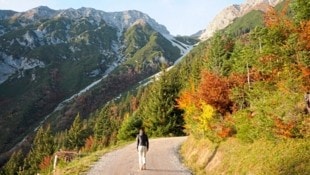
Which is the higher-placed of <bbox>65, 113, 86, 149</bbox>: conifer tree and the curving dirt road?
the curving dirt road

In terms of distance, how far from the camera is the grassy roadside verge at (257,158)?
54.0ft

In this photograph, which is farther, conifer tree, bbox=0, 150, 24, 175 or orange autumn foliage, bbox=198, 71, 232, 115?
conifer tree, bbox=0, 150, 24, 175

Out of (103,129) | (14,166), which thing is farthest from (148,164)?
(14,166)

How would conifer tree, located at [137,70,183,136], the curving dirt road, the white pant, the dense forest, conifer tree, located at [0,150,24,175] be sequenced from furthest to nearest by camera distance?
conifer tree, located at [0,150,24,175], conifer tree, located at [137,70,183,136], the white pant, the curving dirt road, the dense forest

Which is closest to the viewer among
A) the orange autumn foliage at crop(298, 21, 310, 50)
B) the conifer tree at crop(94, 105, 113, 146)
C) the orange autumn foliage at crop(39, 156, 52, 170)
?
the orange autumn foliage at crop(298, 21, 310, 50)

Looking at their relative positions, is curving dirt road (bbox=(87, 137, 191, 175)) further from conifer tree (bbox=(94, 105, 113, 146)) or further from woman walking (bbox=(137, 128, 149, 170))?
conifer tree (bbox=(94, 105, 113, 146))

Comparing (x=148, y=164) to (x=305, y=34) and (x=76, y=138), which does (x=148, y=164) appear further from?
(x=76, y=138)

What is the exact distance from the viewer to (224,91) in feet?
110

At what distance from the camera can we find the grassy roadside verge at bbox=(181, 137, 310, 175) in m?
16.5

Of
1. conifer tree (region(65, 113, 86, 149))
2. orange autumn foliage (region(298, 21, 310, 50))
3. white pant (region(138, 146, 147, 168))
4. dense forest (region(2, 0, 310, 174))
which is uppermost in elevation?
orange autumn foliage (region(298, 21, 310, 50))

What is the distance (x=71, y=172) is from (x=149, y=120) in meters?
31.0

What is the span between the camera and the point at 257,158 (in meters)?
18.4

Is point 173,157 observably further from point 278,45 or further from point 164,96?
point 164,96

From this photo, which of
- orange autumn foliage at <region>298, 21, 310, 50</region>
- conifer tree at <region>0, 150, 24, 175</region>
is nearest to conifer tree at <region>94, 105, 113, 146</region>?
conifer tree at <region>0, 150, 24, 175</region>
